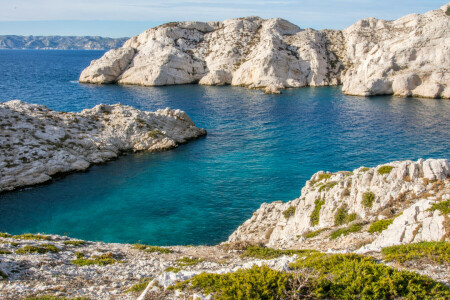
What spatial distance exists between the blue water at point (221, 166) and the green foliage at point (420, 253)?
1945 cm

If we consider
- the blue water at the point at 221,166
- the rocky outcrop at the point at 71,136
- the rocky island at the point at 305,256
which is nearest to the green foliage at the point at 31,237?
the rocky island at the point at 305,256

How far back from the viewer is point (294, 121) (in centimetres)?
7688

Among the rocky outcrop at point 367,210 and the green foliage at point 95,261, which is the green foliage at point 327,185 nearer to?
the rocky outcrop at point 367,210

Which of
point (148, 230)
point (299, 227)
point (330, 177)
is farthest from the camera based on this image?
point (148, 230)

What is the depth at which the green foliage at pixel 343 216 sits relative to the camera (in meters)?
26.0

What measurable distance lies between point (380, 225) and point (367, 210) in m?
3.32

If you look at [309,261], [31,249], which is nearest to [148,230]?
[31,249]

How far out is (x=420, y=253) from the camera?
50.3ft

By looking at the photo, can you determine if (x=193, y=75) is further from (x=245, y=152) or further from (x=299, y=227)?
(x=299, y=227)

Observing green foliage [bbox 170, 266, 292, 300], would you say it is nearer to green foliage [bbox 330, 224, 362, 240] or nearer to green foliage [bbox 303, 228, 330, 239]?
green foliage [bbox 330, 224, 362, 240]

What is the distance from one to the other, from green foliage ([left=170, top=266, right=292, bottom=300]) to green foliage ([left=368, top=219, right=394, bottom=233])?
1146 cm

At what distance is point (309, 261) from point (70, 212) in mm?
31678

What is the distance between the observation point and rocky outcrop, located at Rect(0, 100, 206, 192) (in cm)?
4666

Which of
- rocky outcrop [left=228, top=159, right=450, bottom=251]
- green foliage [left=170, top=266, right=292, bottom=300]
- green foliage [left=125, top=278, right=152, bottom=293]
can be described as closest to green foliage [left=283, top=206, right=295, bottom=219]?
rocky outcrop [left=228, top=159, right=450, bottom=251]
